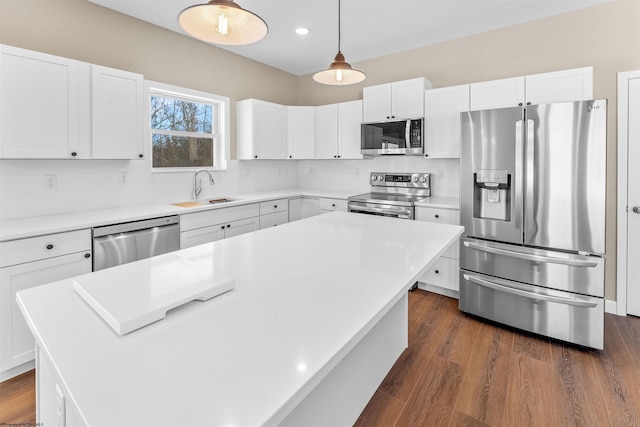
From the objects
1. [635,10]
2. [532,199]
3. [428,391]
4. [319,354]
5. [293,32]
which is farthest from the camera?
[293,32]

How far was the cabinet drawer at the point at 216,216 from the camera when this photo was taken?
3.12m

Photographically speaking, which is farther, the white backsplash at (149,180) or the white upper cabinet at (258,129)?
the white upper cabinet at (258,129)

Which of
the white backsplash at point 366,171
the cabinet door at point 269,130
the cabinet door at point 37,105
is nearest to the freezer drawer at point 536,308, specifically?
the white backsplash at point 366,171

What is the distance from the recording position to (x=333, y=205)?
4.23m

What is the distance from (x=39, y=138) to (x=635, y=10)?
492 cm

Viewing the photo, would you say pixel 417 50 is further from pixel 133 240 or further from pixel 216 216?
pixel 133 240

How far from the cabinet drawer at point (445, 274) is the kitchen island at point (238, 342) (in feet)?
6.14

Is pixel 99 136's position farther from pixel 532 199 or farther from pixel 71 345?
pixel 532 199

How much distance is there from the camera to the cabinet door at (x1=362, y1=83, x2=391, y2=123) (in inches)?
156

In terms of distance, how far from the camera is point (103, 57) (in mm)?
3012

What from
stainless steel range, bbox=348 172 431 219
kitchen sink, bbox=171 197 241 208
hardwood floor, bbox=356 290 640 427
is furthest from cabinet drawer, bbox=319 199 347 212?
hardwood floor, bbox=356 290 640 427

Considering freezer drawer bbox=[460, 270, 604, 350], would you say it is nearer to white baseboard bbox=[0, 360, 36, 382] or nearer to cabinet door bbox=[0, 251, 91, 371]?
cabinet door bbox=[0, 251, 91, 371]

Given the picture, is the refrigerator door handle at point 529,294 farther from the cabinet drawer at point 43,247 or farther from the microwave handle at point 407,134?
the cabinet drawer at point 43,247

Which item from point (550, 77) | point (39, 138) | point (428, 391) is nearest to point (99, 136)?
point (39, 138)
